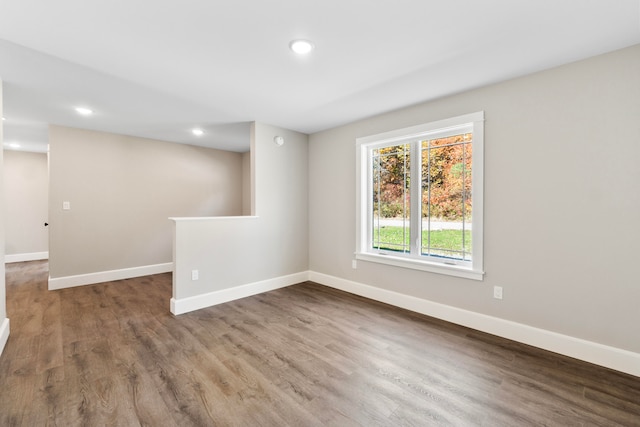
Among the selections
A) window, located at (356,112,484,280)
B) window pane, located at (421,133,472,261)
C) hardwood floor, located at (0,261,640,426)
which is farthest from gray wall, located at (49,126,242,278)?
window pane, located at (421,133,472,261)

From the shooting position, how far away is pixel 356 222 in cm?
390

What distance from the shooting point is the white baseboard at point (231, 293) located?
3.25 metres

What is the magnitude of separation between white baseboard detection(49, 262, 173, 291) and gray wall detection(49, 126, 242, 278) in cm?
7

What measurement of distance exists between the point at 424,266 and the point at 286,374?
1886 millimetres

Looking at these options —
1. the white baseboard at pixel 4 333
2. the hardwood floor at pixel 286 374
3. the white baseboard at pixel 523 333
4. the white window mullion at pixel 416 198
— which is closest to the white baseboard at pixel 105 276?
the hardwood floor at pixel 286 374

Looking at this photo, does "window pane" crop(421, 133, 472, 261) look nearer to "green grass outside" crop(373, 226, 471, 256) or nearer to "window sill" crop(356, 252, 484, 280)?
"green grass outside" crop(373, 226, 471, 256)

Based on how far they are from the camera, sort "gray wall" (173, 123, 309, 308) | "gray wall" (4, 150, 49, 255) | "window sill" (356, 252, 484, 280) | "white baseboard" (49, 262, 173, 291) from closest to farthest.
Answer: "window sill" (356, 252, 484, 280) < "gray wall" (173, 123, 309, 308) < "white baseboard" (49, 262, 173, 291) < "gray wall" (4, 150, 49, 255)

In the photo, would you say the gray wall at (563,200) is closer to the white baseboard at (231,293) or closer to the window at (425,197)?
the window at (425,197)

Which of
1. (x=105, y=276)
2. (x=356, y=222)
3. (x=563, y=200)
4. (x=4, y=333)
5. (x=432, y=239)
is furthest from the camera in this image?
(x=105, y=276)

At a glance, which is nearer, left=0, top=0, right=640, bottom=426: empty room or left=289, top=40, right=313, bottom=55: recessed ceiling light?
left=0, top=0, right=640, bottom=426: empty room

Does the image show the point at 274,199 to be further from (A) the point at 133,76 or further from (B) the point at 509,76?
(B) the point at 509,76

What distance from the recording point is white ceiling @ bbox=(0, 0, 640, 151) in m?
1.69

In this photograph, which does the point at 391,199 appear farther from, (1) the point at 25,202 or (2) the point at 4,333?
(1) the point at 25,202

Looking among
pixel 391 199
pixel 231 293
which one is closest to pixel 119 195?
pixel 231 293
